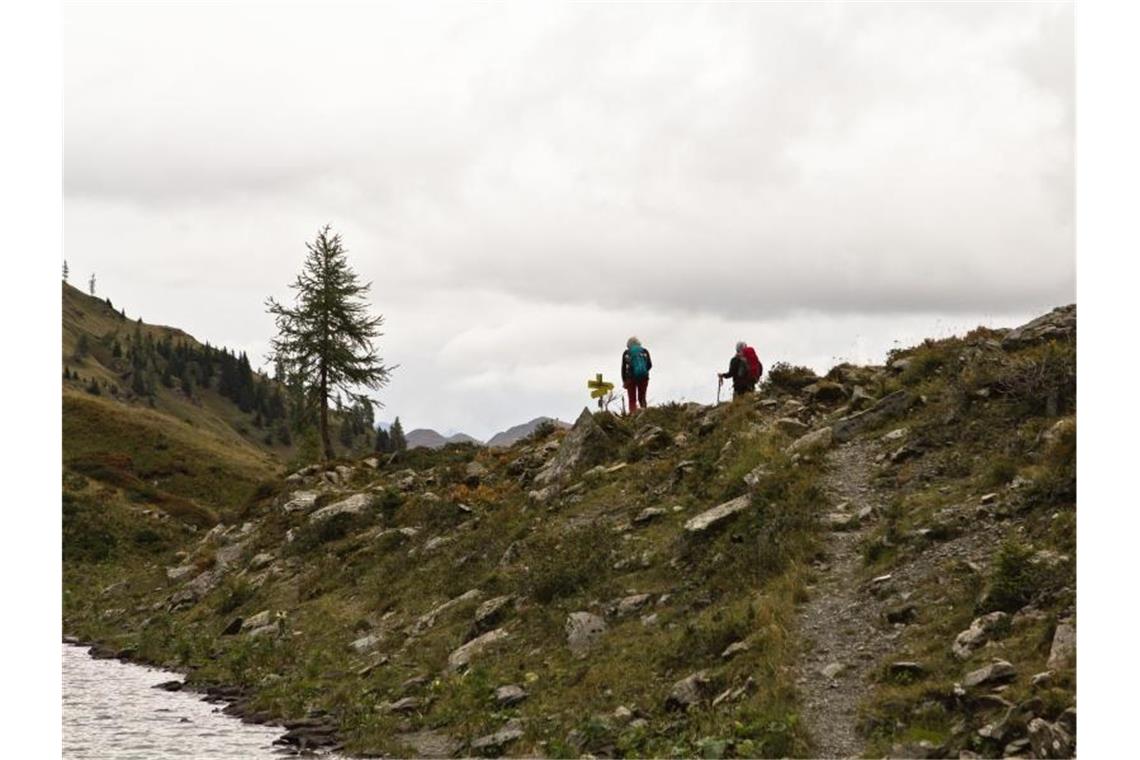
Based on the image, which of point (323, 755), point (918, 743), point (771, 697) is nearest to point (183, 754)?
point (323, 755)

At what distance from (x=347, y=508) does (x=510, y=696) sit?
1818 cm

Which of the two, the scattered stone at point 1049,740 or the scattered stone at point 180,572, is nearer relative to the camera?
the scattered stone at point 1049,740

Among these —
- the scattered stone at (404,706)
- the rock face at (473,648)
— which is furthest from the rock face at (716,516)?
the scattered stone at (404,706)

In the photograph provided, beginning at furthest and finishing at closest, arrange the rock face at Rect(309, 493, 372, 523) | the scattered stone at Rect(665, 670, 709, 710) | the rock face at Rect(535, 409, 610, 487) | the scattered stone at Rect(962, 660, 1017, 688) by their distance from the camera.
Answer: the rock face at Rect(309, 493, 372, 523)
the rock face at Rect(535, 409, 610, 487)
the scattered stone at Rect(665, 670, 709, 710)
the scattered stone at Rect(962, 660, 1017, 688)

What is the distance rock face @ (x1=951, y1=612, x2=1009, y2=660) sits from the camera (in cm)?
1423

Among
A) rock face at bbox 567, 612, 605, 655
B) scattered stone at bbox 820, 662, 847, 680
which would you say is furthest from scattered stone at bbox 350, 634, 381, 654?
scattered stone at bbox 820, 662, 847, 680

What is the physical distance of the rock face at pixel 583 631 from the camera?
761 inches

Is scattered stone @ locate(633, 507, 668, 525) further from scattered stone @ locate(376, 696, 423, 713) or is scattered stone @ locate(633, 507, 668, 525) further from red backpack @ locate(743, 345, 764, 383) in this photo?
red backpack @ locate(743, 345, 764, 383)

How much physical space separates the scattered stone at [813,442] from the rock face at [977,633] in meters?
9.37

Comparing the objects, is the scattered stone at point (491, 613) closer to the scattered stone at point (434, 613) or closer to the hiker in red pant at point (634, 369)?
the scattered stone at point (434, 613)

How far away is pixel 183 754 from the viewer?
17.8 metres

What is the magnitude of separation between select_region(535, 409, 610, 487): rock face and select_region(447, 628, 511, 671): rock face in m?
9.46
